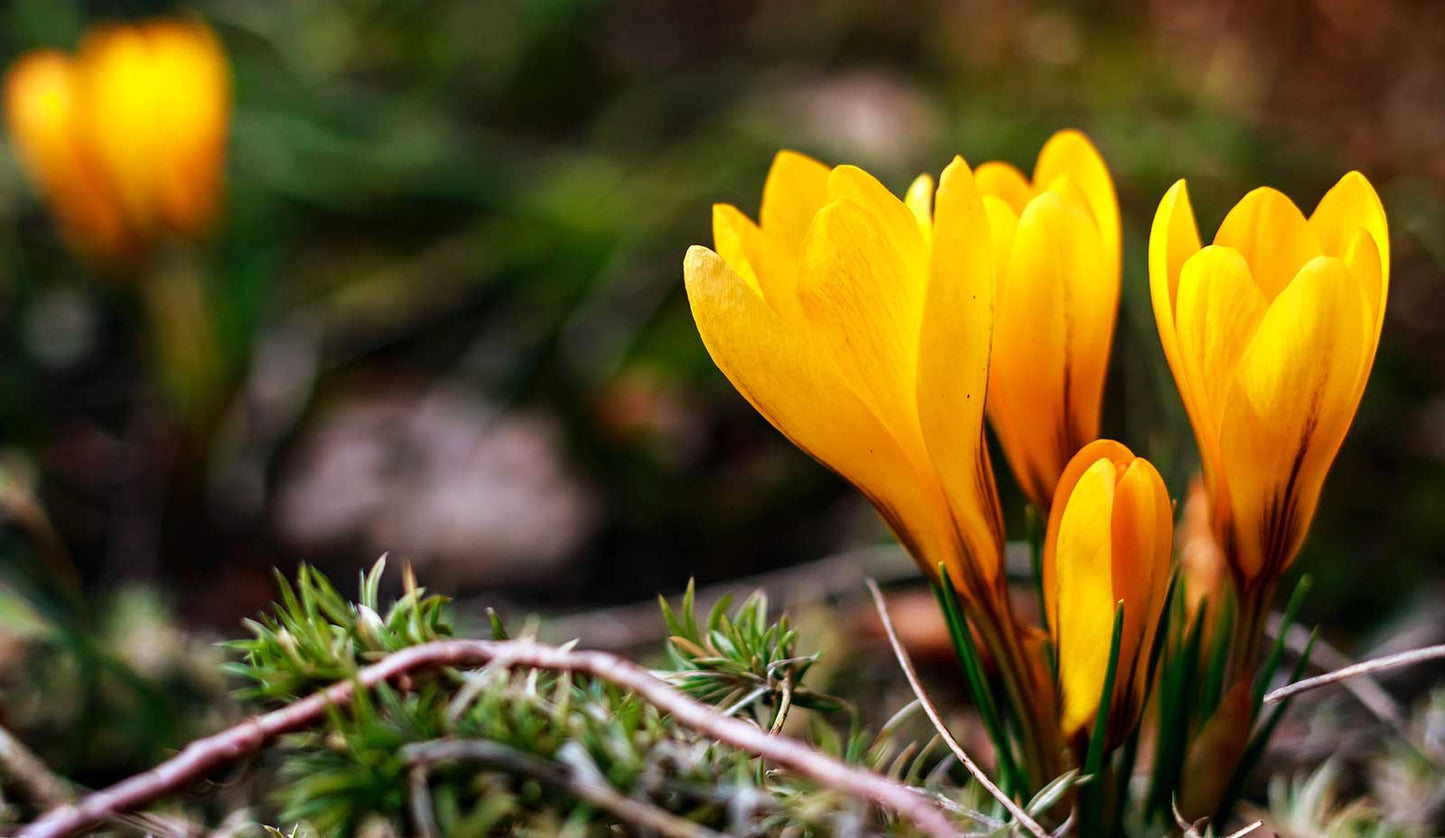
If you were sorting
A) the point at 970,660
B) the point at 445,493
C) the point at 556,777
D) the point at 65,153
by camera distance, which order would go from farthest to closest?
the point at 445,493 → the point at 65,153 → the point at 970,660 → the point at 556,777

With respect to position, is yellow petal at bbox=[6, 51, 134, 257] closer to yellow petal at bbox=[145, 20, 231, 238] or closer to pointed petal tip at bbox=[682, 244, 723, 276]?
yellow petal at bbox=[145, 20, 231, 238]

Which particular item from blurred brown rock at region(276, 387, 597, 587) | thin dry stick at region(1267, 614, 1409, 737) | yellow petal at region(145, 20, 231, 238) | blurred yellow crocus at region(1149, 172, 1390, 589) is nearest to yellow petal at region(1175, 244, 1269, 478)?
blurred yellow crocus at region(1149, 172, 1390, 589)

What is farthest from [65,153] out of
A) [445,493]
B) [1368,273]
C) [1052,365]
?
[1368,273]

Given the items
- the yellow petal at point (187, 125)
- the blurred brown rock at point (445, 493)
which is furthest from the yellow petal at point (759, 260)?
the yellow petal at point (187, 125)

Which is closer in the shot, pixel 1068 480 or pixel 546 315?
pixel 1068 480

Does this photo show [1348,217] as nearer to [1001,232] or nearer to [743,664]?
[1001,232]

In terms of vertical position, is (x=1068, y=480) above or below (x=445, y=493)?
above

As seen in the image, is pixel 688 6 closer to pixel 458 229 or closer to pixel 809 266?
pixel 458 229
